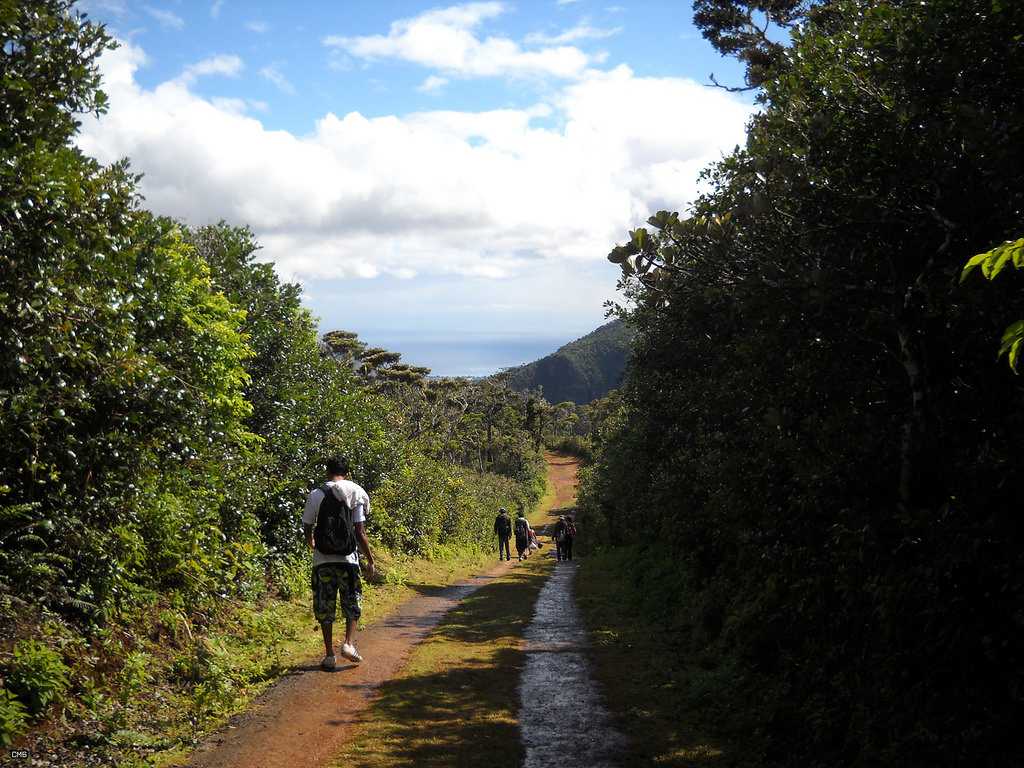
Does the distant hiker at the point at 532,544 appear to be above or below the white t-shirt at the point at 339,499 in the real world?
below

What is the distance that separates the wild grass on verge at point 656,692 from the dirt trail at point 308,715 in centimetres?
230

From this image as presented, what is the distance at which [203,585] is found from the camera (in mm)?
8492

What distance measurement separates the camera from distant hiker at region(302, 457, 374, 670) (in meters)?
7.54

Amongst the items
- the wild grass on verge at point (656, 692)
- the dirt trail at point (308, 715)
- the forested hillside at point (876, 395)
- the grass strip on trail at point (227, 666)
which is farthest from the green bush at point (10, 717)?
the forested hillside at point (876, 395)

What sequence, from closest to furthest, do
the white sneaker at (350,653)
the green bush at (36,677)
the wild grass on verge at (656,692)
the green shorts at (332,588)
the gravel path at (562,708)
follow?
1. the green bush at (36,677)
2. the gravel path at (562,708)
3. the wild grass on verge at (656,692)
4. the green shorts at (332,588)
5. the white sneaker at (350,653)

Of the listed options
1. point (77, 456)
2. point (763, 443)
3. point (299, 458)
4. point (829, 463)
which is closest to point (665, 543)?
point (299, 458)

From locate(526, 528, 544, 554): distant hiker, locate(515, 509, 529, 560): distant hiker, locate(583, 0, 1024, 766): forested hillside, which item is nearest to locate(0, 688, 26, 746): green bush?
locate(583, 0, 1024, 766): forested hillside

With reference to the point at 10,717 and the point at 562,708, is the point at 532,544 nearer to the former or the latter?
the point at 562,708

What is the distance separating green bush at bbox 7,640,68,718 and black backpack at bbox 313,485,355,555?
99.5 inches

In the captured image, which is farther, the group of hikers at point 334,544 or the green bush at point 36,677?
the group of hikers at point 334,544

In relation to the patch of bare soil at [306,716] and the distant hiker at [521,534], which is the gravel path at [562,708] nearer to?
the patch of bare soil at [306,716]

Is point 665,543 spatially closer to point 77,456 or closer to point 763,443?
point 763,443

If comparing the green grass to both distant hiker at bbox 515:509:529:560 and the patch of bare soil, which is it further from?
distant hiker at bbox 515:509:529:560

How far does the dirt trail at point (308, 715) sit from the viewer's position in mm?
5371
